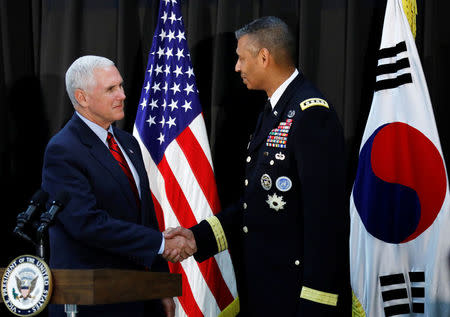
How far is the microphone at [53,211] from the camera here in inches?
70.4

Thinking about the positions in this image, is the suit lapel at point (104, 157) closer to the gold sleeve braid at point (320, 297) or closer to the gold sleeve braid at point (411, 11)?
the gold sleeve braid at point (320, 297)

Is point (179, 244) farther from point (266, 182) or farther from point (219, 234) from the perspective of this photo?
point (266, 182)

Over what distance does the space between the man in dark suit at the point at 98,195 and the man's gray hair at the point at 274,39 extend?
684 mm

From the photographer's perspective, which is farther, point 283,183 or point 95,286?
point 283,183

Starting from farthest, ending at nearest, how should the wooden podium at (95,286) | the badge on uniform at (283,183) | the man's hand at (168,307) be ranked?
1. the man's hand at (168,307)
2. the badge on uniform at (283,183)
3. the wooden podium at (95,286)

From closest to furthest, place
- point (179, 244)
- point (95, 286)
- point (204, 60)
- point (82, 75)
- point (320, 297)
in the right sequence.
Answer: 1. point (95, 286)
2. point (320, 297)
3. point (82, 75)
4. point (179, 244)
5. point (204, 60)

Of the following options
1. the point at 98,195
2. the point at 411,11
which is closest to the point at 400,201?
the point at 411,11

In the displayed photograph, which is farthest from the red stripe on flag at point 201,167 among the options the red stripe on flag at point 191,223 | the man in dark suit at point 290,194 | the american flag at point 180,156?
the man in dark suit at point 290,194

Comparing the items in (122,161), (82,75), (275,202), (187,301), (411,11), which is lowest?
(187,301)

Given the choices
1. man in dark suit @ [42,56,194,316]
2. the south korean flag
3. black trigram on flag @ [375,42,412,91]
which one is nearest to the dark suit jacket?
man in dark suit @ [42,56,194,316]

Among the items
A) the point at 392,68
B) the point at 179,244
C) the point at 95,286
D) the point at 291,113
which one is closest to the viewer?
the point at 95,286

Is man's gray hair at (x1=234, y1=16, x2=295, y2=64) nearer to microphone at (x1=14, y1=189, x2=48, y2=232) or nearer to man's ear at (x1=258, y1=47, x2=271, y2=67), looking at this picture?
man's ear at (x1=258, y1=47, x2=271, y2=67)

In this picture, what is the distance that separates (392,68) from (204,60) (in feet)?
3.87

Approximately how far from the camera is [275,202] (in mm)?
2416
